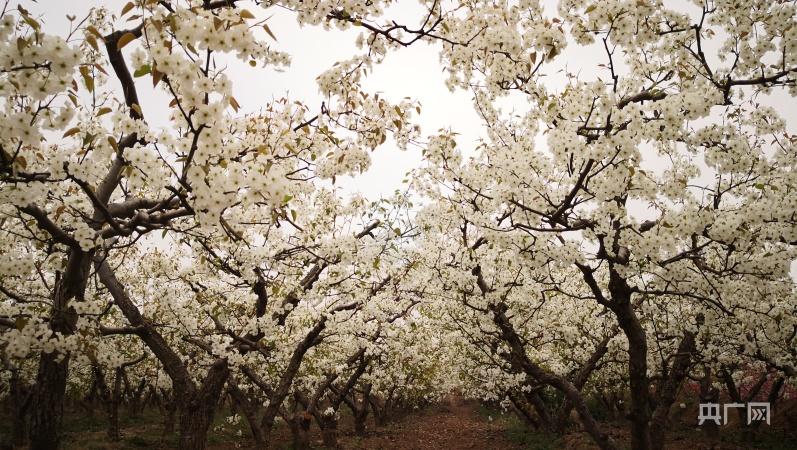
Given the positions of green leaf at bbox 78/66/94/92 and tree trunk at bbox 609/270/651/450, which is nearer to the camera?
green leaf at bbox 78/66/94/92

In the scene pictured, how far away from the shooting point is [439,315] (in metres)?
16.5

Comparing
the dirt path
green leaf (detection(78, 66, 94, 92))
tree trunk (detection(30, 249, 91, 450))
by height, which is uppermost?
green leaf (detection(78, 66, 94, 92))

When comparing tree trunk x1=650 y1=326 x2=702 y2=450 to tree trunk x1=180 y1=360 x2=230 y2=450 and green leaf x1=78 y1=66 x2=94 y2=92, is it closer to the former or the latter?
tree trunk x1=180 y1=360 x2=230 y2=450

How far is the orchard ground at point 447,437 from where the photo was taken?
59.8 feet

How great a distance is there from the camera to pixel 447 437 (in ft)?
90.6

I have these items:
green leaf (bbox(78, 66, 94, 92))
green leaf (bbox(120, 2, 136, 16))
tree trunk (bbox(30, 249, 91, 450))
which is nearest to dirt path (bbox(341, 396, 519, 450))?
tree trunk (bbox(30, 249, 91, 450))

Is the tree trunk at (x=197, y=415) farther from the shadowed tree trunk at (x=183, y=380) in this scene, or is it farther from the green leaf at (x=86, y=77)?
the green leaf at (x=86, y=77)

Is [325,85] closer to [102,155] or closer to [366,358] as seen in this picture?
[102,155]

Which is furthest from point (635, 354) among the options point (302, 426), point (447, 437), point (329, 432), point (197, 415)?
point (447, 437)

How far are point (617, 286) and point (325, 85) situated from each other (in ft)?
21.2

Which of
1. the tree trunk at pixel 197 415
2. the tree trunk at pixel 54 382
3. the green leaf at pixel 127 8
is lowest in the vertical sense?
the tree trunk at pixel 197 415

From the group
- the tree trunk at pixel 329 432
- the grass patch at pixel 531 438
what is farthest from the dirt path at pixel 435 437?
the tree trunk at pixel 329 432

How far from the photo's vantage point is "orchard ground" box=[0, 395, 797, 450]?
18234 mm

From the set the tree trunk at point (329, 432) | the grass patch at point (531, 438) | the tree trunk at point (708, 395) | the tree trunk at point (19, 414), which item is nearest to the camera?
the tree trunk at point (708, 395)
